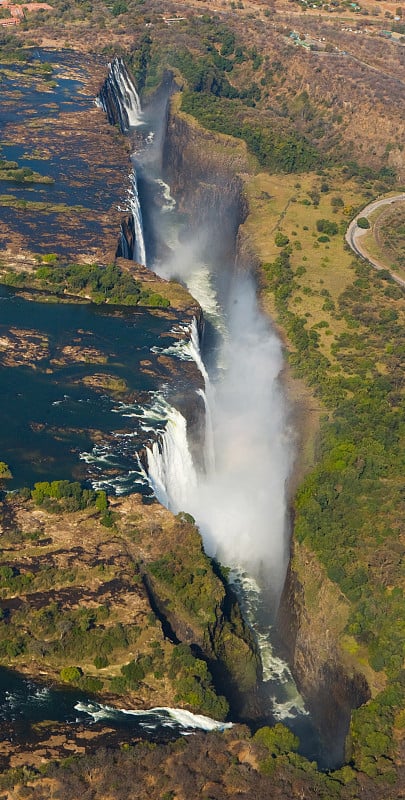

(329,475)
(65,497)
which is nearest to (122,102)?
(329,475)

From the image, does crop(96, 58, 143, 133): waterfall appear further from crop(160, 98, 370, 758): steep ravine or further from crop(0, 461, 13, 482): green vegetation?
crop(0, 461, 13, 482): green vegetation

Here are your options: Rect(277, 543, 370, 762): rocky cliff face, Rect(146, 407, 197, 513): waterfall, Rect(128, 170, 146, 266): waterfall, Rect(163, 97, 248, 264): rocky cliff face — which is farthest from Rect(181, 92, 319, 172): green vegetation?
Rect(277, 543, 370, 762): rocky cliff face

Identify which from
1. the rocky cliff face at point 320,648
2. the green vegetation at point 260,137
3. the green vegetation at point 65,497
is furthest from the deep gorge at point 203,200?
the rocky cliff face at point 320,648

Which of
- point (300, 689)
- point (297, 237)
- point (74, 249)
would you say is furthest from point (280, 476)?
point (297, 237)

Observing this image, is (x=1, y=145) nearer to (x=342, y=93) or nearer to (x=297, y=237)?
(x=297, y=237)

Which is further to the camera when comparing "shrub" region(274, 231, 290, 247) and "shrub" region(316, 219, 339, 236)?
"shrub" region(316, 219, 339, 236)

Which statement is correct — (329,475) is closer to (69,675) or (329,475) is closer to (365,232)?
(69,675)
